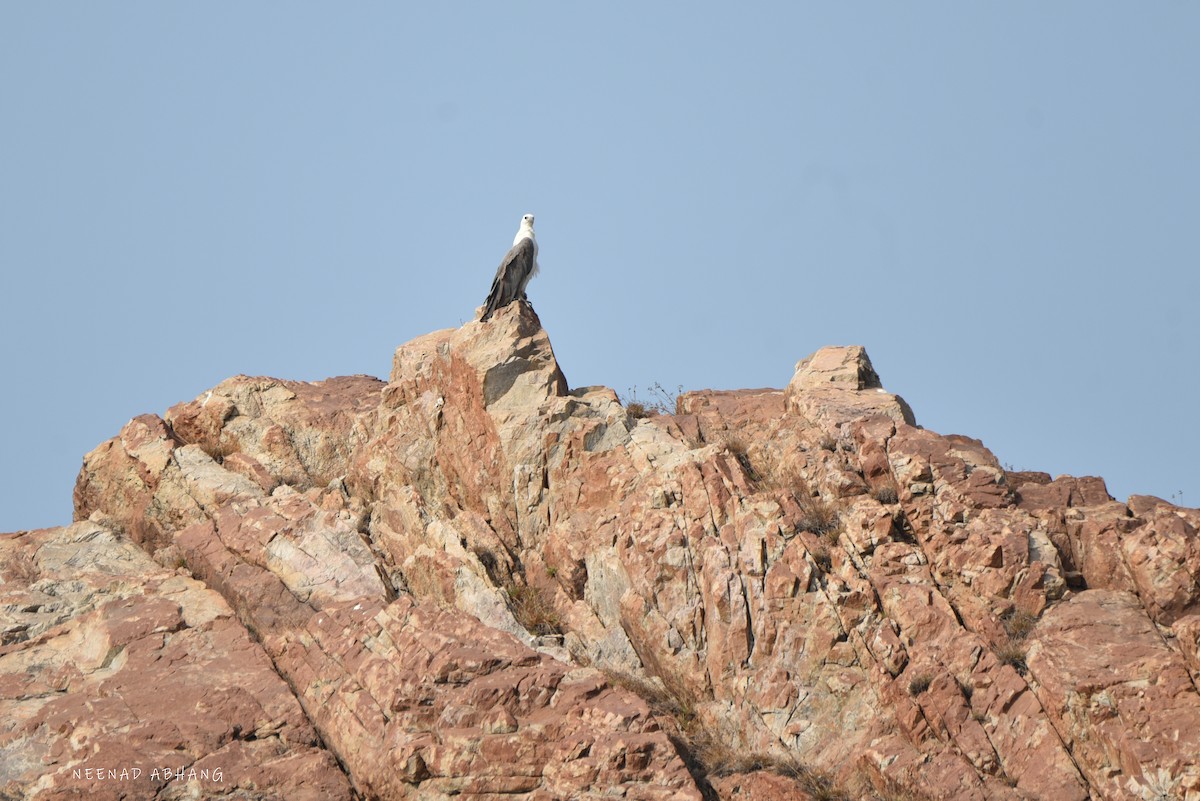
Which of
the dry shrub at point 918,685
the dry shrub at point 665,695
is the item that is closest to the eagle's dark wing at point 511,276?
the dry shrub at point 665,695

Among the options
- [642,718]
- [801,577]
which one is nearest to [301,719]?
[642,718]

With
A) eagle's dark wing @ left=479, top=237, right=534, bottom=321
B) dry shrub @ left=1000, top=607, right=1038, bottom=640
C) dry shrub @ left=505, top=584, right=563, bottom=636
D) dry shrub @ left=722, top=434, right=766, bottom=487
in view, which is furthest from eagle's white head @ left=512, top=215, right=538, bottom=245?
dry shrub @ left=1000, top=607, right=1038, bottom=640

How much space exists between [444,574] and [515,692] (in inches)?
141

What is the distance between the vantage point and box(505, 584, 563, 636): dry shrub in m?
19.7

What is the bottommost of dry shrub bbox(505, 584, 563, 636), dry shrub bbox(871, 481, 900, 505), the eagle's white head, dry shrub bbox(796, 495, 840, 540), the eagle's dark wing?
dry shrub bbox(505, 584, 563, 636)

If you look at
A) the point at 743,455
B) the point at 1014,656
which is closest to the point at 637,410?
the point at 743,455

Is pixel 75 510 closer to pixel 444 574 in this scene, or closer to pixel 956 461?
pixel 444 574

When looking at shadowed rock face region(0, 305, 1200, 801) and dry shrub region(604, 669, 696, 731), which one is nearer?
shadowed rock face region(0, 305, 1200, 801)

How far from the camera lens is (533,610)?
65.8ft

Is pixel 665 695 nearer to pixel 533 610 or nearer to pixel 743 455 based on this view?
pixel 533 610

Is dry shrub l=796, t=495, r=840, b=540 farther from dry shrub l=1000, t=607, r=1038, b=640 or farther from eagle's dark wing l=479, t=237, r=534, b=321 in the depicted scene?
eagle's dark wing l=479, t=237, r=534, b=321

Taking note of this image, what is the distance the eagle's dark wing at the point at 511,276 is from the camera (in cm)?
2541

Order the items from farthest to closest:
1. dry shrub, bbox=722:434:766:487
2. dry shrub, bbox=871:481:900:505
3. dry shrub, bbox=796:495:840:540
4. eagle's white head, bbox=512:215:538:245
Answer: eagle's white head, bbox=512:215:538:245 → dry shrub, bbox=722:434:766:487 → dry shrub, bbox=871:481:900:505 → dry shrub, bbox=796:495:840:540

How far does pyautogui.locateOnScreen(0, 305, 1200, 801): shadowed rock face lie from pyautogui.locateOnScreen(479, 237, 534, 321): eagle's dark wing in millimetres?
1307
